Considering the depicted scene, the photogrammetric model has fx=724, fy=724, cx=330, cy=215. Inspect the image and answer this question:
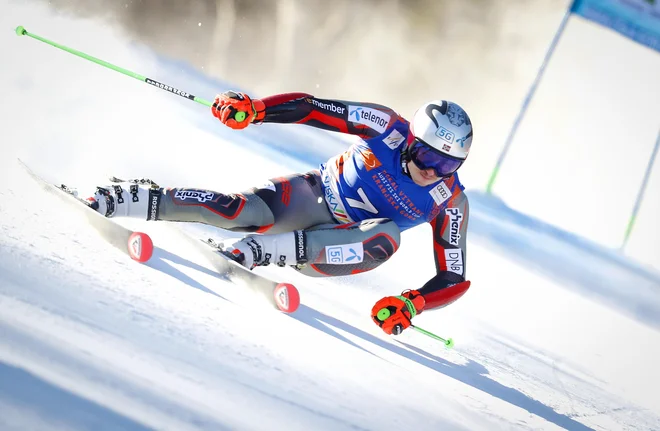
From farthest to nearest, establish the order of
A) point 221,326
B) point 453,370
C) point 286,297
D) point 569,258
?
point 569,258, point 453,370, point 286,297, point 221,326

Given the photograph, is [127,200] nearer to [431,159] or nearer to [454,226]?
[431,159]

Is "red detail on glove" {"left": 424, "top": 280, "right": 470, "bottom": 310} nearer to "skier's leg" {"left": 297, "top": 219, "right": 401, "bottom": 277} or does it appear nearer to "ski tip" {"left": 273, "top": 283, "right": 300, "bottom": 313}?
"skier's leg" {"left": 297, "top": 219, "right": 401, "bottom": 277}

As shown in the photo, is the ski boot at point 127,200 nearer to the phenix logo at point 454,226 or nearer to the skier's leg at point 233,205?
the skier's leg at point 233,205

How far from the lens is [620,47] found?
12805 millimetres

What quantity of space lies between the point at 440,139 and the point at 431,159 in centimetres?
11

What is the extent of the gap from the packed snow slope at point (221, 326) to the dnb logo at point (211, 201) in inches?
9.1

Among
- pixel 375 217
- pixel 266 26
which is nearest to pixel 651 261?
pixel 266 26

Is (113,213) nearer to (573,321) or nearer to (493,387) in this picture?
(493,387)

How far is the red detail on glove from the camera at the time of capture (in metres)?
3.73

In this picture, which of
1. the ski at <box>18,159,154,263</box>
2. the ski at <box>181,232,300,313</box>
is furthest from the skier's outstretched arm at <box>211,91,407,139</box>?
the ski at <box>18,159,154,263</box>

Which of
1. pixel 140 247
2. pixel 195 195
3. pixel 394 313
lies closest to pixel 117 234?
pixel 140 247

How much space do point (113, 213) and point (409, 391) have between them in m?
1.56

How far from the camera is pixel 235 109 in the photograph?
3.40 metres

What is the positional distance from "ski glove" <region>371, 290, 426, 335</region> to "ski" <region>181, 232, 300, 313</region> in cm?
53
